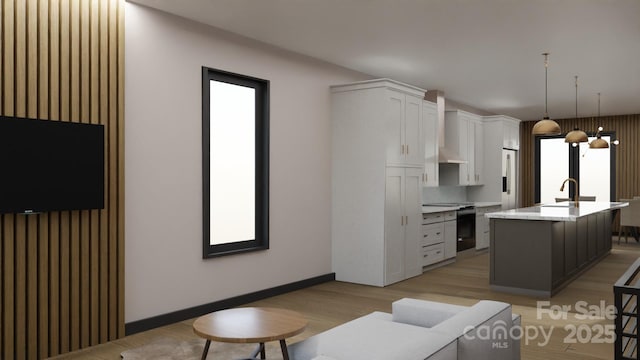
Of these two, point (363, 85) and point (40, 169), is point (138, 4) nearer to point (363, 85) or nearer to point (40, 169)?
point (40, 169)

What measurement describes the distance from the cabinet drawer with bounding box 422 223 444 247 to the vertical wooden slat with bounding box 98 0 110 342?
433 centimetres

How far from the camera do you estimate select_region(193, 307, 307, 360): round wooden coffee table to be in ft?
8.35

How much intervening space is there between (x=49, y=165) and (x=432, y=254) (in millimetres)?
5171

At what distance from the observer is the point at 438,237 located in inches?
294

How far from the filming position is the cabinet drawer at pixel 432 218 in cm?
716

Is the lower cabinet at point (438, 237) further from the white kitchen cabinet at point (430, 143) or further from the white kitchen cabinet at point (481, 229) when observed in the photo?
the white kitchen cabinet at point (481, 229)

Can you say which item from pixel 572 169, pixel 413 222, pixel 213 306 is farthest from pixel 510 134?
pixel 213 306

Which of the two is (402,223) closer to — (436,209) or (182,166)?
(436,209)

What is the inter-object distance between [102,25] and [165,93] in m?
0.74

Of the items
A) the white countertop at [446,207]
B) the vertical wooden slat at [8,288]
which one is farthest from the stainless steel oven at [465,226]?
the vertical wooden slat at [8,288]

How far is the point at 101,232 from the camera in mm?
A: 3963

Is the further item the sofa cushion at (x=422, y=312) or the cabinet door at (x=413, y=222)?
the cabinet door at (x=413, y=222)

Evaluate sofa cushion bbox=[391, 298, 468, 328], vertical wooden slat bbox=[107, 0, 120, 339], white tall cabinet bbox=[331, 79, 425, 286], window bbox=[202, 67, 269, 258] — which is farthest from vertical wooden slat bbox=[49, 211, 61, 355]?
white tall cabinet bbox=[331, 79, 425, 286]

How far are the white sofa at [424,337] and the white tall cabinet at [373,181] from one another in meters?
2.94
